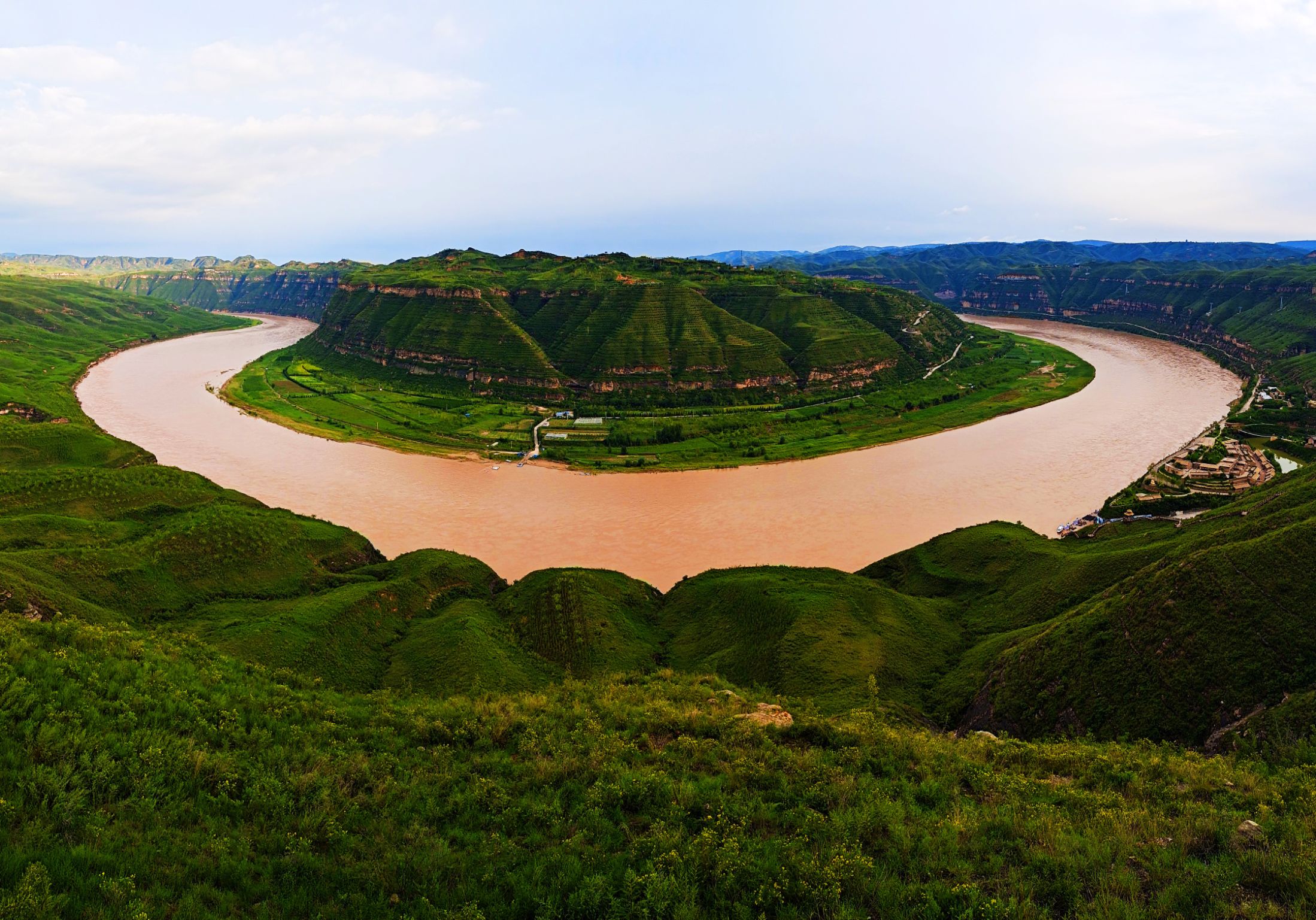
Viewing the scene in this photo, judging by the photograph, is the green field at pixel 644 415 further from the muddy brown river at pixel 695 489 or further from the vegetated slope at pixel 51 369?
the vegetated slope at pixel 51 369

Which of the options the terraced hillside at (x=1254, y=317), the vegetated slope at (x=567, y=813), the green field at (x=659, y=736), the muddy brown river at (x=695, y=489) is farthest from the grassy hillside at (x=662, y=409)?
the vegetated slope at (x=567, y=813)

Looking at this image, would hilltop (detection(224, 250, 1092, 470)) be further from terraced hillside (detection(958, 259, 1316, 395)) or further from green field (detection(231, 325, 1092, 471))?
terraced hillside (detection(958, 259, 1316, 395))

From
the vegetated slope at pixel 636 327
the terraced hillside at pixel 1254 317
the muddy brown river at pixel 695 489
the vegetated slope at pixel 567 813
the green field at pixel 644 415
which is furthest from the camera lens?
the terraced hillside at pixel 1254 317

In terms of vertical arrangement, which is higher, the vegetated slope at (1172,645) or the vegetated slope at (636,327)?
the vegetated slope at (636,327)

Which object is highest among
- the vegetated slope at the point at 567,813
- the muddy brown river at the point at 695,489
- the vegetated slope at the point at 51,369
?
the vegetated slope at the point at 51,369

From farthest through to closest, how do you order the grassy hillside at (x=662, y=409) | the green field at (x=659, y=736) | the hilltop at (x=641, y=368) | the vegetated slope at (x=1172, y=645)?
the hilltop at (x=641, y=368) → the grassy hillside at (x=662, y=409) → the vegetated slope at (x=1172, y=645) → the green field at (x=659, y=736)

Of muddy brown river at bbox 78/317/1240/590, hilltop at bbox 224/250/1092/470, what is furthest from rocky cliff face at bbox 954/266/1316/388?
muddy brown river at bbox 78/317/1240/590

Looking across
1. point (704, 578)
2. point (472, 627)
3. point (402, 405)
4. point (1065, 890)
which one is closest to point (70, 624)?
point (472, 627)

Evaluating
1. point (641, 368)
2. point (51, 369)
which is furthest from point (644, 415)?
point (51, 369)
